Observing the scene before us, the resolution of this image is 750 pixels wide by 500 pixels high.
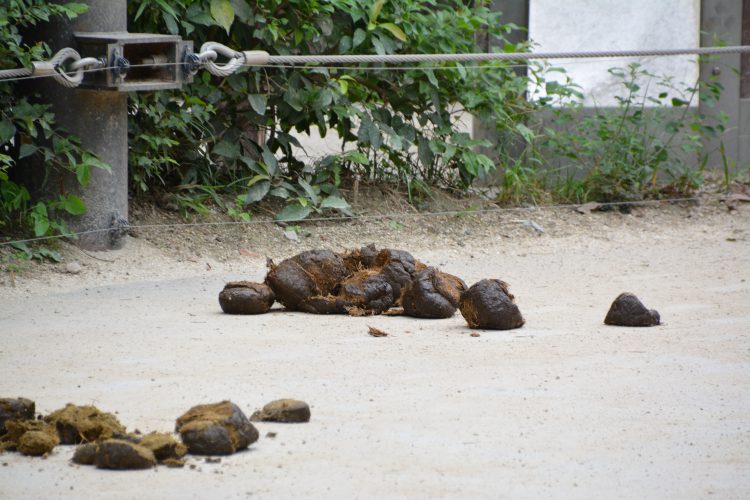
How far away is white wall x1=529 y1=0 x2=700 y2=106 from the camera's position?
26.1 feet

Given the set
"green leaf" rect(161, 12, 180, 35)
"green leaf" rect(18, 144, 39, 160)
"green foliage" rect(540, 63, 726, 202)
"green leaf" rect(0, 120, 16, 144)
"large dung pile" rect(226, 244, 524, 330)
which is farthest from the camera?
"green foliage" rect(540, 63, 726, 202)

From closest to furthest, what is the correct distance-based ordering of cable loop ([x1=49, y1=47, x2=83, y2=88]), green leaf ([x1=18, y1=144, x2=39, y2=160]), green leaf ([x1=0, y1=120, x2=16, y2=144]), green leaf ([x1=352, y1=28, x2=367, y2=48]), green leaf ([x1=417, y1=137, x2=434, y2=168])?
cable loop ([x1=49, y1=47, x2=83, y2=88]) → green leaf ([x1=0, y1=120, x2=16, y2=144]) → green leaf ([x1=18, y1=144, x2=39, y2=160]) → green leaf ([x1=352, y1=28, x2=367, y2=48]) → green leaf ([x1=417, y1=137, x2=434, y2=168])

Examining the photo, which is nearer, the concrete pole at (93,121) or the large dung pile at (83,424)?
A: the large dung pile at (83,424)

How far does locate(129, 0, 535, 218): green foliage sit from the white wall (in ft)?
4.43

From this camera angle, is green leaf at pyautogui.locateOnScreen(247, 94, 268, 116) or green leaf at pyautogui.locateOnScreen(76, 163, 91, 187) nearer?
green leaf at pyautogui.locateOnScreen(76, 163, 91, 187)

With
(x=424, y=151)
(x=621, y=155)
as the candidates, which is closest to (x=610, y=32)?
(x=621, y=155)

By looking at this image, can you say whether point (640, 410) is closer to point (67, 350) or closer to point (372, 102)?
point (67, 350)

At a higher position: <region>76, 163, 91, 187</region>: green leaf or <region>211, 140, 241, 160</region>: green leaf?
<region>211, 140, 241, 160</region>: green leaf

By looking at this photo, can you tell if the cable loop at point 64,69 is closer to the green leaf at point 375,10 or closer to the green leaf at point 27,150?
the green leaf at point 27,150

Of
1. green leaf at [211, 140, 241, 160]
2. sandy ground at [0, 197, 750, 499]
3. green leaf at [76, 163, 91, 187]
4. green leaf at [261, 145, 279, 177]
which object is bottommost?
sandy ground at [0, 197, 750, 499]

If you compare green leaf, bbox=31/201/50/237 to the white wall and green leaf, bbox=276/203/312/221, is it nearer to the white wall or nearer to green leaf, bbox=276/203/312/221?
green leaf, bbox=276/203/312/221

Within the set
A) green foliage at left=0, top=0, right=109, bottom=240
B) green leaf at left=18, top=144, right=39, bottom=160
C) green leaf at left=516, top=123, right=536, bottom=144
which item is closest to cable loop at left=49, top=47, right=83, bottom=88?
green foliage at left=0, top=0, right=109, bottom=240

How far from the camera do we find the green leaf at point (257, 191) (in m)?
5.84

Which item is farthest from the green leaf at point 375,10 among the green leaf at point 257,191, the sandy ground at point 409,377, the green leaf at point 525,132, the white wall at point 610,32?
the white wall at point 610,32
